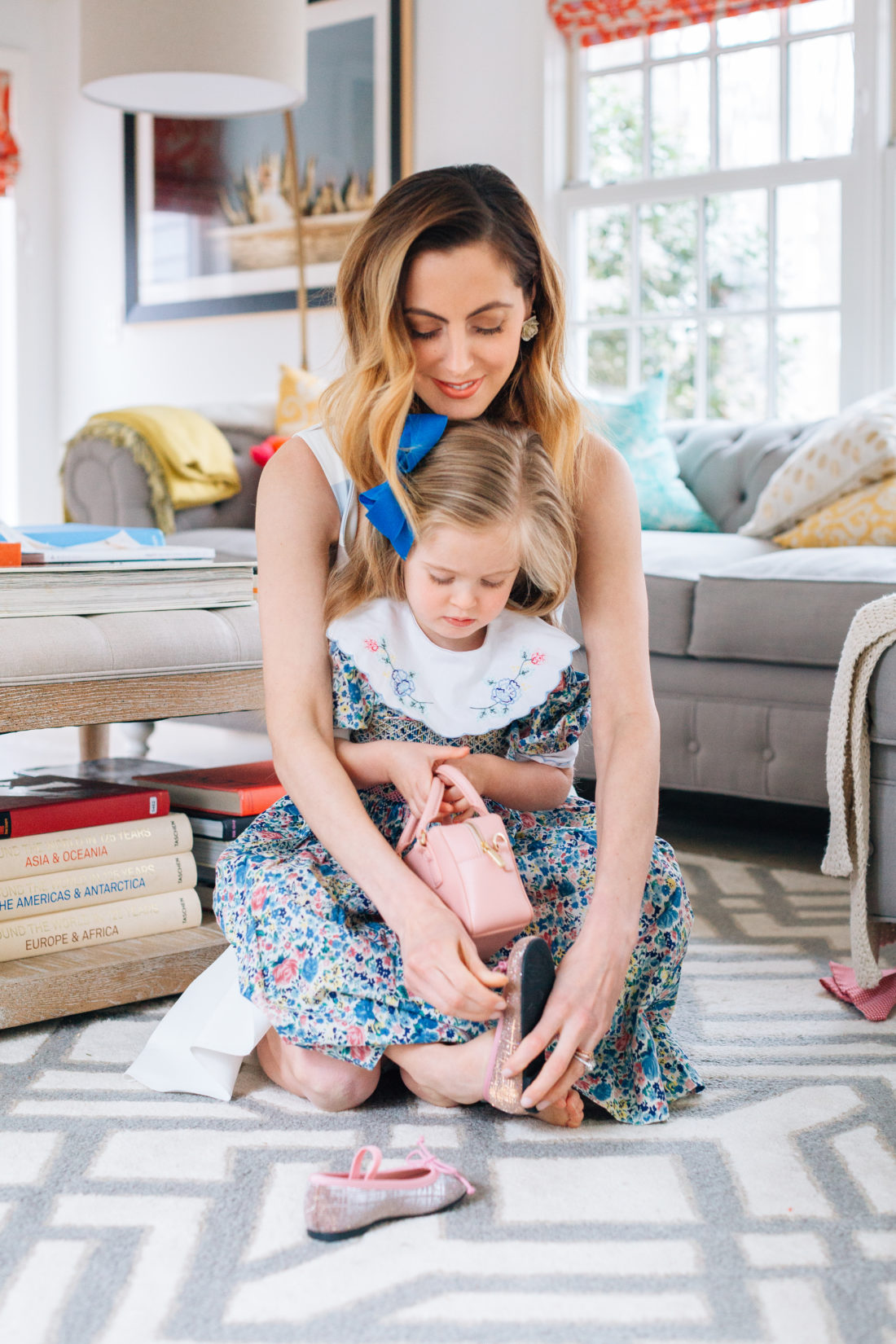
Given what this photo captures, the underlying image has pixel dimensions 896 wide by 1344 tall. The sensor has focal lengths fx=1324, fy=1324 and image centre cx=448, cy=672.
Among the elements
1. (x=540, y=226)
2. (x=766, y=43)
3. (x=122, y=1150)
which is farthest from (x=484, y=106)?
(x=122, y=1150)

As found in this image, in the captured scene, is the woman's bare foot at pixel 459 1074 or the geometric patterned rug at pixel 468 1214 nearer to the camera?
the geometric patterned rug at pixel 468 1214

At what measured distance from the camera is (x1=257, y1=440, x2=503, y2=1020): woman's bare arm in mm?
1109

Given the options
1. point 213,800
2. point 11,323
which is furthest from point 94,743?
point 11,323

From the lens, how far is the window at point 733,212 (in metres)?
3.60

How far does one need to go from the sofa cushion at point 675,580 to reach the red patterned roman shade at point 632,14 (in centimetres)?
198

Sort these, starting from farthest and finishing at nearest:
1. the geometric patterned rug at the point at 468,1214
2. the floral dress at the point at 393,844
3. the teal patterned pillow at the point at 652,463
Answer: the teal patterned pillow at the point at 652,463
the floral dress at the point at 393,844
the geometric patterned rug at the point at 468,1214

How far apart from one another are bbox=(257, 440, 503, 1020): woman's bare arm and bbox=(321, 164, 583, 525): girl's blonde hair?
7 cm

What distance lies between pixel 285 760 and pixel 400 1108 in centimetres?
34

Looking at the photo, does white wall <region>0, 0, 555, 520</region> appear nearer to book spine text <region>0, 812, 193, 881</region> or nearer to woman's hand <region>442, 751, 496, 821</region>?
book spine text <region>0, 812, 193, 881</region>

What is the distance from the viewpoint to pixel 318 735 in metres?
1.28

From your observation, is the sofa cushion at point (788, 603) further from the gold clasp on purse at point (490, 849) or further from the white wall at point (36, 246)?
the white wall at point (36, 246)

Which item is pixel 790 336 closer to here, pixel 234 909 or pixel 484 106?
pixel 484 106

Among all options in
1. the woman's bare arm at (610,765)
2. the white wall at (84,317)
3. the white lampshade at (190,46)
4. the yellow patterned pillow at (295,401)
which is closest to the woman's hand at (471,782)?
the woman's bare arm at (610,765)

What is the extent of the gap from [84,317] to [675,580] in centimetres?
392
